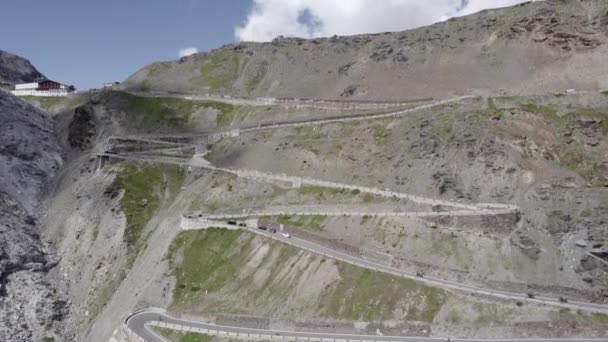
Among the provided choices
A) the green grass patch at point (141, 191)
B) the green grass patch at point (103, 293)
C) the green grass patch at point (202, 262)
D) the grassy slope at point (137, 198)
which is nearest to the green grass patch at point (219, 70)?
the green grass patch at point (141, 191)

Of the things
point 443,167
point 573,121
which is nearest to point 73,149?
point 443,167

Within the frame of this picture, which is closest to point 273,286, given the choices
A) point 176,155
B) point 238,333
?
point 238,333

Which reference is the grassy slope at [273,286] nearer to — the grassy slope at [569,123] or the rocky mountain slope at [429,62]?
the grassy slope at [569,123]

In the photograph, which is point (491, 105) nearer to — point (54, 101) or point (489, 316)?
point (489, 316)

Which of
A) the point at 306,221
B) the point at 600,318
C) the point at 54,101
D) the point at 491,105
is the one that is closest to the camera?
the point at 600,318

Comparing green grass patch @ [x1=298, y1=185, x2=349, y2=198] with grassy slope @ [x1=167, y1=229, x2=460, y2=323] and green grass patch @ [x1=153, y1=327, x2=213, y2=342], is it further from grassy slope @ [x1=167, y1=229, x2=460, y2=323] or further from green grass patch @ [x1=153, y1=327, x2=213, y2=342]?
green grass patch @ [x1=153, y1=327, x2=213, y2=342]

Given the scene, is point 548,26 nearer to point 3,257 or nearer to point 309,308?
point 309,308
